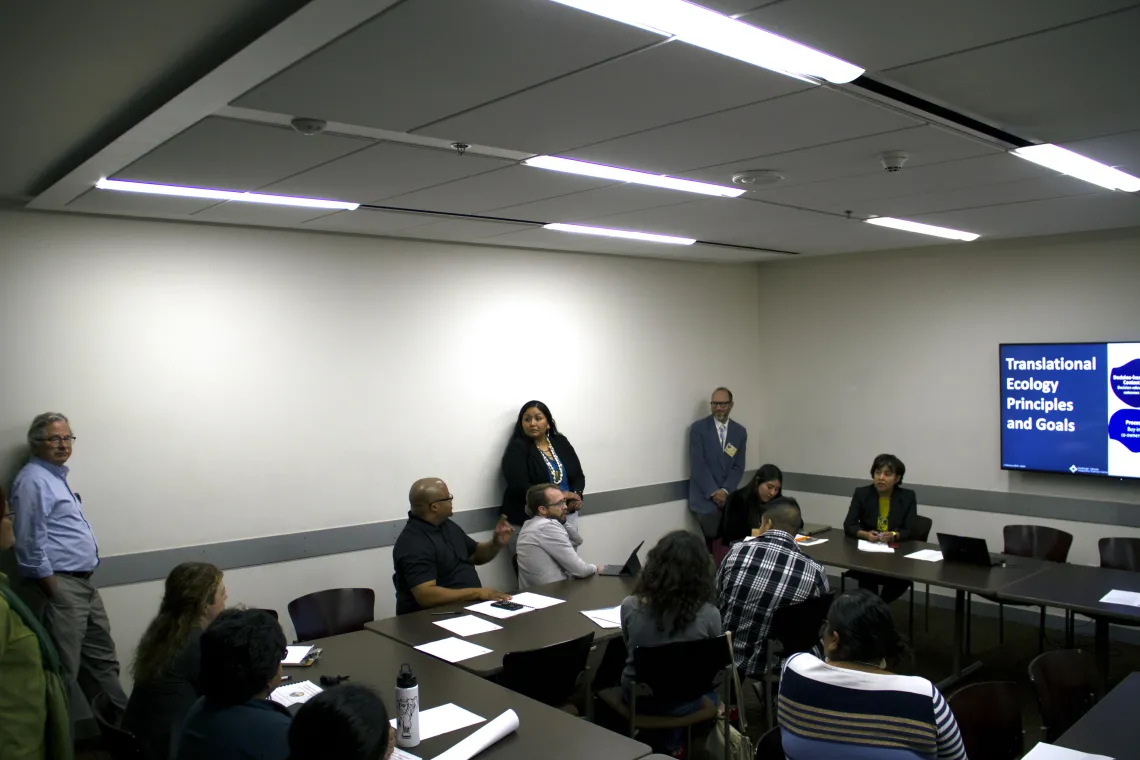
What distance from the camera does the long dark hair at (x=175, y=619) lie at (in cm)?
275

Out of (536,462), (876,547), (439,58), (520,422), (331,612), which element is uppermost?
(439,58)

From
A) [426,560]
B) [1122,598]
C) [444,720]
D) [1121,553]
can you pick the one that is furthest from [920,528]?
[444,720]

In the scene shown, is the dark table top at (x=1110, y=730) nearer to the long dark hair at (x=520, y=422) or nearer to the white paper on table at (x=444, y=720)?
the white paper on table at (x=444, y=720)

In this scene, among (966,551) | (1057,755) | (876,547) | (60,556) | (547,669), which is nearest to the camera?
(1057,755)

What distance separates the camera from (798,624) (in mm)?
3912

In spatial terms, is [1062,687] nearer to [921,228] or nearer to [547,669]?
[547,669]

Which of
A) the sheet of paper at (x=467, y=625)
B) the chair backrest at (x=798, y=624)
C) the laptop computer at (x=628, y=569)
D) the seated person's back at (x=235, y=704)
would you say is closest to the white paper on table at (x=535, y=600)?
the sheet of paper at (x=467, y=625)

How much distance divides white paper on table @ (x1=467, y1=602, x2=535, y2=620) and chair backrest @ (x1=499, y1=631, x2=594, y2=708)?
23.9 inches

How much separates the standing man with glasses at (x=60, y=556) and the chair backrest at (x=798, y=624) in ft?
10.2

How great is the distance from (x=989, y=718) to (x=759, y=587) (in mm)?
1341

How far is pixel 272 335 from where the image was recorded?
515 centimetres

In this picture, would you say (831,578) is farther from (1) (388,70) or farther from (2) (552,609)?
(1) (388,70)

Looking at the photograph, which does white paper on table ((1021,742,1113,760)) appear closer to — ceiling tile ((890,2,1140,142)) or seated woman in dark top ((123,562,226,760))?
ceiling tile ((890,2,1140,142))

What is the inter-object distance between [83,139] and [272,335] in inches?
78.7
